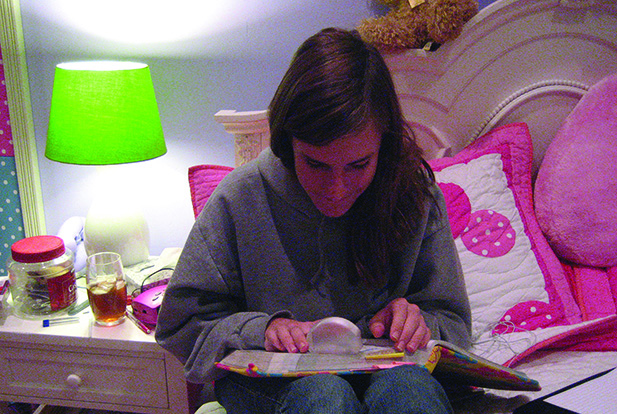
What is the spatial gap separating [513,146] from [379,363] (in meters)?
0.82

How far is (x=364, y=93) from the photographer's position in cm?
79

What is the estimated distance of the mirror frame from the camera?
1528 mm

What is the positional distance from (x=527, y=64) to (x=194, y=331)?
1.11 meters

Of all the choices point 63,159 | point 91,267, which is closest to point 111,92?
point 63,159

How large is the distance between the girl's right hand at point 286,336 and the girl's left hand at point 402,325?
0.13 metres

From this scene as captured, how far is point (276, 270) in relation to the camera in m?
1.00

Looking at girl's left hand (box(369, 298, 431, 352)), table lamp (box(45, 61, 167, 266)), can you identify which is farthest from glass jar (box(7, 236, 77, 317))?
girl's left hand (box(369, 298, 431, 352))

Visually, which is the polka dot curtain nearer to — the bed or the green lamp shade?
the green lamp shade

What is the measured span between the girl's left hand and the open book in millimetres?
17

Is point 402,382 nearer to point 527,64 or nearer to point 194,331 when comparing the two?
point 194,331

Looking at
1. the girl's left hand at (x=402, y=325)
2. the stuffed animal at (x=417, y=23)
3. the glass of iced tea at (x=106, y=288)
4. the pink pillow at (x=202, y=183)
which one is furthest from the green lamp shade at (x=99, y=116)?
the girl's left hand at (x=402, y=325)

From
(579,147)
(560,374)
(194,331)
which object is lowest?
(560,374)

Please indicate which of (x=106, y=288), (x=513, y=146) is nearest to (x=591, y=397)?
(x=513, y=146)

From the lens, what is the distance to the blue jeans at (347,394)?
2.47 ft
